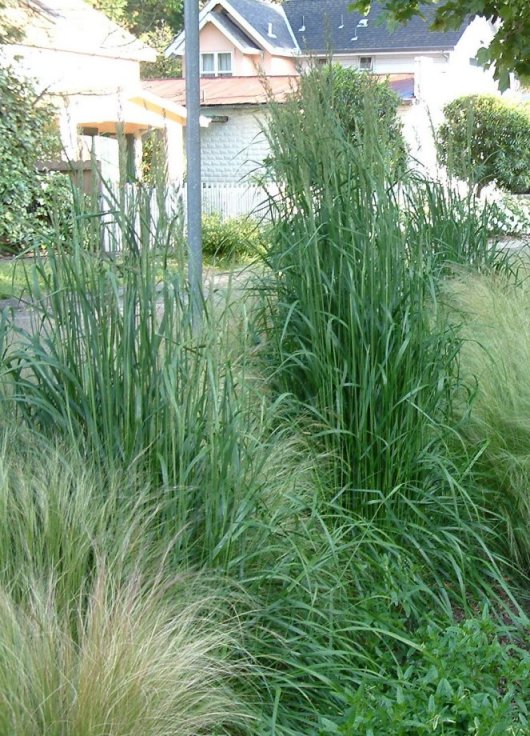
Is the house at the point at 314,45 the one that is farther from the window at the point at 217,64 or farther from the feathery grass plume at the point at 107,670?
the feathery grass plume at the point at 107,670

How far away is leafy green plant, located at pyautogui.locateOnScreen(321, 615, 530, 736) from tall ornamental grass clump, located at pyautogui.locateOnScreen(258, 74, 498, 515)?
2.37 ft

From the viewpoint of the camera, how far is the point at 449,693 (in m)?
2.53

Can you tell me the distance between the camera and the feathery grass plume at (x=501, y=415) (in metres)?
3.89

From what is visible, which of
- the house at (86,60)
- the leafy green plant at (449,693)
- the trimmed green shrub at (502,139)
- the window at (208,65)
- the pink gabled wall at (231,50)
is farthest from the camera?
the window at (208,65)

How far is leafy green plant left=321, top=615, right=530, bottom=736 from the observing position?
238 cm

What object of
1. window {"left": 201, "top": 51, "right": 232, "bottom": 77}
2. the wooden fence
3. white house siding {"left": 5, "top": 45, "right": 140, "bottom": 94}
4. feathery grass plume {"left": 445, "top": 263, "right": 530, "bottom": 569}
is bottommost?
feathery grass plume {"left": 445, "top": 263, "right": 530, "bottom": 569}

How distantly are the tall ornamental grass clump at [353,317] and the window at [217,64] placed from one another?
3380cm

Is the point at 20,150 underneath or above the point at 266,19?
underneath

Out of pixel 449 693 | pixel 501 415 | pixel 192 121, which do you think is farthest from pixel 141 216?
pixel 501 415

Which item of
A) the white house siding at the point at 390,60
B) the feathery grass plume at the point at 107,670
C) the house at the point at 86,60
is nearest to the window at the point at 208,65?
the white house siding at the point at 390,60

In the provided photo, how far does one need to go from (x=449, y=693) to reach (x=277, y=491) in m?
0.83

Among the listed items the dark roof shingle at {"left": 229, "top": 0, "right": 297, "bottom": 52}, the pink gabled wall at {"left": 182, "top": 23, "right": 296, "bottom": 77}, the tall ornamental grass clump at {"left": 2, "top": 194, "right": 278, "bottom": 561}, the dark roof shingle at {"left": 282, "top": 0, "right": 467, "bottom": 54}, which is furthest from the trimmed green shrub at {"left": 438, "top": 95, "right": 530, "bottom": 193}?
the tall ornamental grass clump at {"left": 2, "top": 194, "right": 278, "bottom": 561}

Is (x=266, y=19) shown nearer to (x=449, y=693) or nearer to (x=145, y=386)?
(x=145, y=386)

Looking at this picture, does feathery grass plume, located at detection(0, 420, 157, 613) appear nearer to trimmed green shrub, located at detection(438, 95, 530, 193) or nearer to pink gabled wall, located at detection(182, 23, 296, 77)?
trimmed green shrub, located at detection(438, 95, 530, 193)
